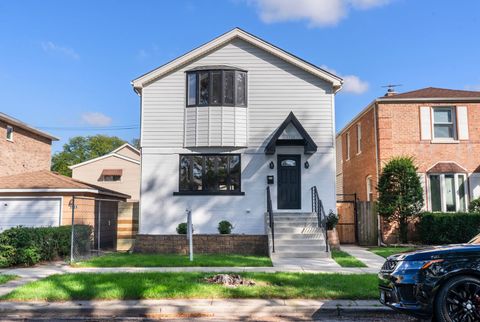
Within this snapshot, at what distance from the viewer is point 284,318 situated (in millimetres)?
7172

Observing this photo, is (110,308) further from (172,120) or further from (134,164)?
(134,164)

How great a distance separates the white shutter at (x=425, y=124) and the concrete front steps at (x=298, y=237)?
6.52m

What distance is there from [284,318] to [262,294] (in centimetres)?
94

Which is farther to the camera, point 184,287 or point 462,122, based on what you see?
point 462,122

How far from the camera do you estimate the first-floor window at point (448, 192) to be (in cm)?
1792

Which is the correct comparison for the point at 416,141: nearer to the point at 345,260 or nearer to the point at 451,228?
the point at 451,228

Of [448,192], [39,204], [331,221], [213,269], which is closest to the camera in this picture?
[213,269]

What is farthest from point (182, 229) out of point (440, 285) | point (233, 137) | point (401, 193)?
point (440, 285)

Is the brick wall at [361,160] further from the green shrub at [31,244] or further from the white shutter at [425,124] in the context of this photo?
the green shrub at [31,244]

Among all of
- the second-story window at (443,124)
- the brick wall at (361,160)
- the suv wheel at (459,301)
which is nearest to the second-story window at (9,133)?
the brick wall at (361,160)

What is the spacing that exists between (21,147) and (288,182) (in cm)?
1612

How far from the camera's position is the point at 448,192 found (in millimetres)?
18047

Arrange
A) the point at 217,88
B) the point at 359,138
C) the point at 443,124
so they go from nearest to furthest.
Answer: the point at 217,88 < the point at 443,124 < the point at 359,138

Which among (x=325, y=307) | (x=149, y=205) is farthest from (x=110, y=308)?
(x=149, y=205)
